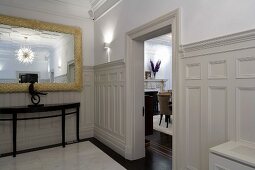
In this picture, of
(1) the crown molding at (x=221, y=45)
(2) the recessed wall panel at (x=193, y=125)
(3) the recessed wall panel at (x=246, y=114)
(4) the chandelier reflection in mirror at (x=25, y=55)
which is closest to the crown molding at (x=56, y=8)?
(4) the chandelier reflection in mirror at (x=25, y=55)

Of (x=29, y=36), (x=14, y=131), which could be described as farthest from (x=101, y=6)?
(x=14, y=131)

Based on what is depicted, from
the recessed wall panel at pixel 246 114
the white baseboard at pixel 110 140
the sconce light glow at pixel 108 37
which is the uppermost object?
the sconce light glow at pixel 108 37

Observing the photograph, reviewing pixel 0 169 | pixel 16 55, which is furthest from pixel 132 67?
pixel 0 169

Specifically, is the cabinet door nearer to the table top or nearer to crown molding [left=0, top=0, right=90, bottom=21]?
the table top

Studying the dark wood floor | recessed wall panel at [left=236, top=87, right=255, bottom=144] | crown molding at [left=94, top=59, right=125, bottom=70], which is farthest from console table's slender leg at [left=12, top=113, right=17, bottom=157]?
recessed wall panel at [left=236, top=87, right=255, bottom=144]

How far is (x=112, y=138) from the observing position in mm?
3635

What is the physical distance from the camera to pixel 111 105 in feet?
12.3

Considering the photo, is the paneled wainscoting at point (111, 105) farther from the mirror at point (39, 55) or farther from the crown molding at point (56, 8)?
the crown molding at point (56, 8)

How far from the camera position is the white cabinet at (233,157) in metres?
1.23

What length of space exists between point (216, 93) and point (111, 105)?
92.0 inches

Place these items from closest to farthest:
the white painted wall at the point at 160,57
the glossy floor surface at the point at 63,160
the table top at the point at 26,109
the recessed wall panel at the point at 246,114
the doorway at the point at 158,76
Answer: the recessed wall panel at the point at 246,114 < the glossy floor surface at the point at 63,160 < the table top at the point at 26,109 < the doorway at the point at 158,76 < the white painted wall at the point at 160,57

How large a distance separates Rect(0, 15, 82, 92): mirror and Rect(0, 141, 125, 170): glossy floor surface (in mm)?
1333

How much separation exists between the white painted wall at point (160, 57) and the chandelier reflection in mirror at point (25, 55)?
198 inches

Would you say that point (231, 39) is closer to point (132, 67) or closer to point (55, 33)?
point (132, 67)
